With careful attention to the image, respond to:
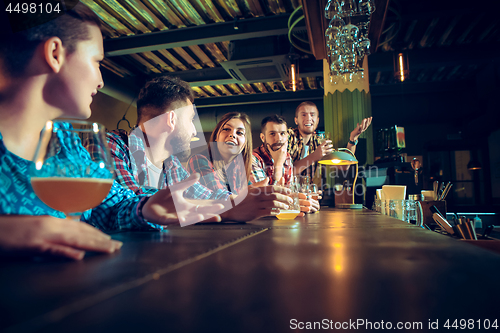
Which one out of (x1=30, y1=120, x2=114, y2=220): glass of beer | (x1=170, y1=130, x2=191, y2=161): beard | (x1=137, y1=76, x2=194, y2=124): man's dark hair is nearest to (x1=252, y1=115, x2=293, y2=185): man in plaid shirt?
(x1=170, y1=130, x2=191, y2=161): beard

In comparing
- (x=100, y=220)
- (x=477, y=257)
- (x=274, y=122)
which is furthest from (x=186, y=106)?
(x=477, y=257)

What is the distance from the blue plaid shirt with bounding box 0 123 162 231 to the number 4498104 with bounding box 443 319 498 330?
0.43 meters

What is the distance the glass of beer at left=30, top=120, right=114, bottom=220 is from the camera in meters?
0.41

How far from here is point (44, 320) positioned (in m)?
0.20

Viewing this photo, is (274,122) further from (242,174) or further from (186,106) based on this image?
(186,106)

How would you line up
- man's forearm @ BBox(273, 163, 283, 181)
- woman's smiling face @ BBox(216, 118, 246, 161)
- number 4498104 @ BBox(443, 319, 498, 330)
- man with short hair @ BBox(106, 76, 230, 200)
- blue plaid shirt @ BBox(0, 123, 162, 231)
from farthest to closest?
man's forearm @ BBox(273, 163, 283, 181), woman's smiling face @ BBox(216, 118, 246, 161), man with short hair @ BBox(106, 76, 230, 200), blue plaid shirt @ BBox(0, 123, 162, 231), number 4498104 @ BBox(443, 319, 498, 330)

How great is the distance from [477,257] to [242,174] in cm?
202

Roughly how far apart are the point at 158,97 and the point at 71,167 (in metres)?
1.21

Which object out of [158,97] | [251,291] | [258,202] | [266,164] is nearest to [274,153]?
[266,164]

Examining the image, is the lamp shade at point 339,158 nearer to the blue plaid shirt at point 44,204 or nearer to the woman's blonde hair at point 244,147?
the woman's blonde hair at point 244,147

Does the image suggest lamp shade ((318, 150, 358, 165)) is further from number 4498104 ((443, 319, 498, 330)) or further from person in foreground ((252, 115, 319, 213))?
number 4498104 ((443, 319, 498, 330))

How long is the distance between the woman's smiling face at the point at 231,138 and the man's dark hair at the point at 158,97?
715 millimetres

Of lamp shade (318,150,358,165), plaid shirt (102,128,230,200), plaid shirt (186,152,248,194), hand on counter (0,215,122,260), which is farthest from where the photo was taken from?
lamp shade (318,150,358,165)

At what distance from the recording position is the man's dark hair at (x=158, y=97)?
5.12 ft
